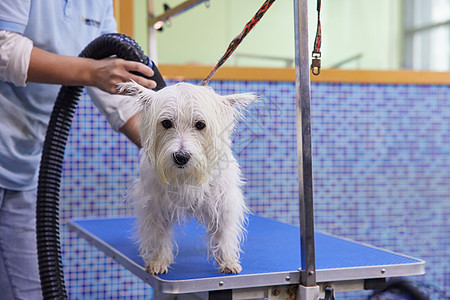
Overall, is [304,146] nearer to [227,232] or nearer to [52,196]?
[227,232]

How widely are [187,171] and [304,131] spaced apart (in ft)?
0.85

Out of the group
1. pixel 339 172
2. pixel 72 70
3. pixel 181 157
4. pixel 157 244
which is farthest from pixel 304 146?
pixel 339 172

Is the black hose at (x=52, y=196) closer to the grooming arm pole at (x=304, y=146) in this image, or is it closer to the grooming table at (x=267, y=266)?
the grooming table at (x=267, y=266)

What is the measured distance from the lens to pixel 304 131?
1056 millimetres

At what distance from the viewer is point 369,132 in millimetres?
2801

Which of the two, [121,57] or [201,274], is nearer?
[201,274]

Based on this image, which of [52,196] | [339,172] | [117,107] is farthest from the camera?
[339,172]

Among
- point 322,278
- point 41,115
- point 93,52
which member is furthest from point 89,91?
point 322,278

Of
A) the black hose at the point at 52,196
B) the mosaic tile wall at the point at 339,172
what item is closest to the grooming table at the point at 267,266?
the black hose at the point at 52,196

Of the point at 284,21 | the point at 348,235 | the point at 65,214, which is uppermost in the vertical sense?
the point at 284,21

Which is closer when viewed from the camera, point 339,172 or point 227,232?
point 227,232

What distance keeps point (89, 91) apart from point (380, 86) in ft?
5.66

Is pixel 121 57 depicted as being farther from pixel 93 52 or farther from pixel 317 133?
pixel 317 133

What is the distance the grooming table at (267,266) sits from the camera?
1067 millimetres
